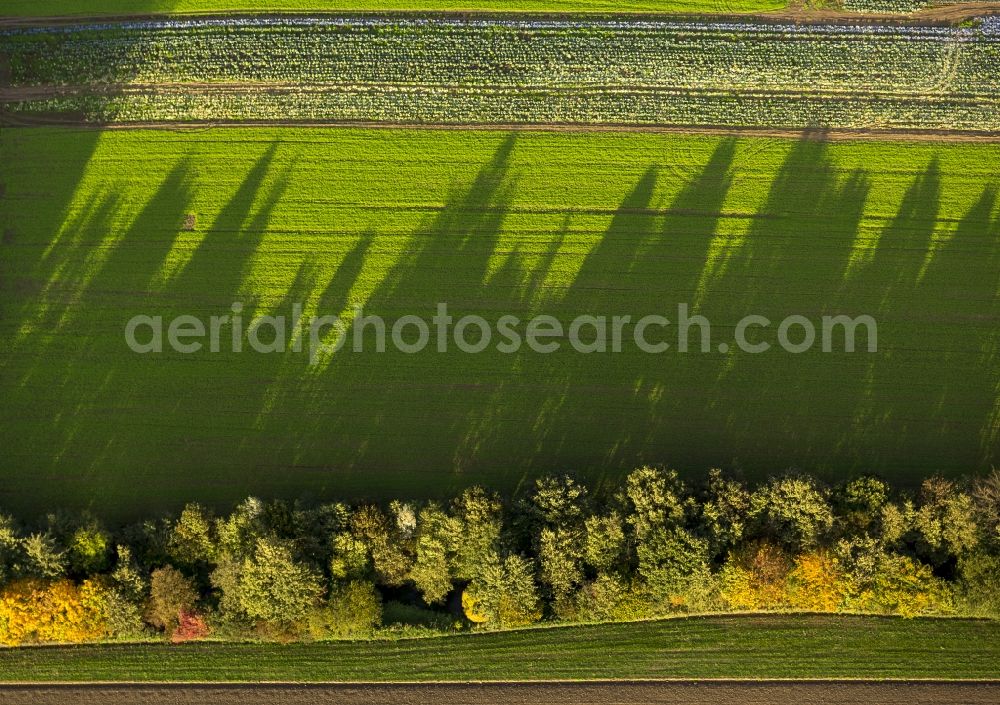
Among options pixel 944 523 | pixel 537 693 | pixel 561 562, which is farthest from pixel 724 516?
pixel 537 693

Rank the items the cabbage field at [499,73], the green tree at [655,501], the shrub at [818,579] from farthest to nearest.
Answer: the cabbage field at [499,73]
the green tree at [655,501]
the shrub at [818,579]

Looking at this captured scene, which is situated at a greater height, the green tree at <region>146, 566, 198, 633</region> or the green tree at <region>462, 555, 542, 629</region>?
the green tree at <region>462, 555, 542, 629</region>

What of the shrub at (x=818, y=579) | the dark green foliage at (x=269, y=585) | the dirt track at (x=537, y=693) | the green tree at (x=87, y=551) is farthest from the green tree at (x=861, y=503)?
the green tree at (x=87, y=551)

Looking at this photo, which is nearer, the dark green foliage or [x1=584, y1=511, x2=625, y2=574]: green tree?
the dark green foliage

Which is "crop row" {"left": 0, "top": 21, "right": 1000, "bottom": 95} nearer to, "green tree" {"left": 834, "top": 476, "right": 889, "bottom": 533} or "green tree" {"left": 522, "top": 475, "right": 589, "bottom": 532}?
"green tree" {"left": 834, "top": 476, "right": 889, "bottom": 533}

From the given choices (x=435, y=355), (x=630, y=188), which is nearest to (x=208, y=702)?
(x=435, y=355)

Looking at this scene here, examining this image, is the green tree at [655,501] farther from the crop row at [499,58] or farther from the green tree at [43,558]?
the green tree at [43,558]

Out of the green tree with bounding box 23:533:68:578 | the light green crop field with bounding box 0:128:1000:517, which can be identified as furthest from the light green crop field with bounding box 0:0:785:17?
the green tree with bounding box 23:533:68:578
